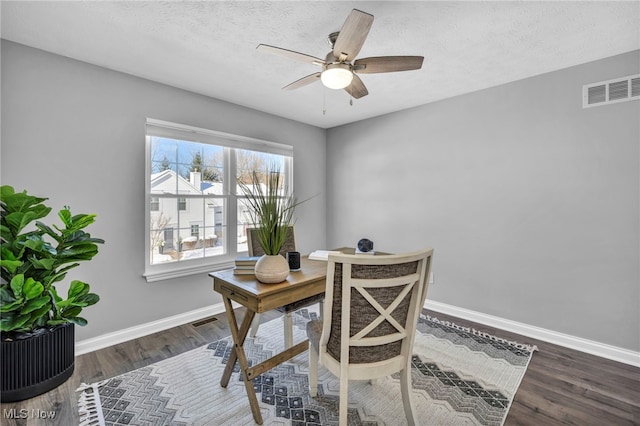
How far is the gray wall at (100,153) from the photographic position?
218cm

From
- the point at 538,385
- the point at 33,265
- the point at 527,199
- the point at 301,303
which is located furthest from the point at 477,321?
the point at 33,265

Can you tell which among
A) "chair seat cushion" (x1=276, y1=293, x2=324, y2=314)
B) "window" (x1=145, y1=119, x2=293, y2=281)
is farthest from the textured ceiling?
"chair seat cushion" (x1=276, y1=293, x2=324, y2=314)

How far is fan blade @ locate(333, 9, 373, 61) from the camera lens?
1.40m

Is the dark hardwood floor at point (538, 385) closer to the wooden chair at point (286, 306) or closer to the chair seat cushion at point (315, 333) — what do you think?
the wooden chair at point (286, 306)

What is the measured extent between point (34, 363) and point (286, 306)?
166 centimetres

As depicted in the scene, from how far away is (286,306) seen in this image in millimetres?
2184

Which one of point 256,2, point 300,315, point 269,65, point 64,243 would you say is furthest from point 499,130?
point 64,243

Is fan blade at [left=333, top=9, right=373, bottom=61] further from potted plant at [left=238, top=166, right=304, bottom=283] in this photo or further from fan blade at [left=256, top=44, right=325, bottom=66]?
potted plant at [left=238, top=166, right=304, bottom=283]

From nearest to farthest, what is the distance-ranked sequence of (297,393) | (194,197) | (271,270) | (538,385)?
(271,270)
(297,393)
(538,385)
(194,197)

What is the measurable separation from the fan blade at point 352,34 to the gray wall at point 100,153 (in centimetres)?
208

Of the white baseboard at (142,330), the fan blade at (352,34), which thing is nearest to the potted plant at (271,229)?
the fan blade at (352,34)

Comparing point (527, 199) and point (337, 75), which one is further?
point (527, 199)

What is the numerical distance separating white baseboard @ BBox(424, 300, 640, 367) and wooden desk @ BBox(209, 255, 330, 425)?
82.7 inches

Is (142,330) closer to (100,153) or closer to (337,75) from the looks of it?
(100,153)
